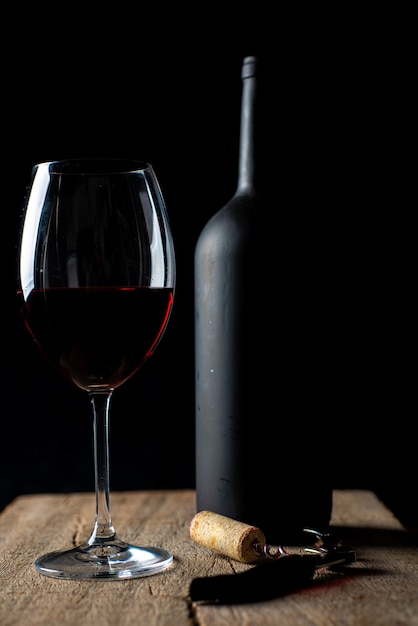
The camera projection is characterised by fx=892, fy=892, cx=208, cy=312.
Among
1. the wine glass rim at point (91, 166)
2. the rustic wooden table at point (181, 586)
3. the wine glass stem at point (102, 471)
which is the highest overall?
the wine glass rim at point (91, 166)

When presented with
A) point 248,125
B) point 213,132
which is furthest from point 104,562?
point 213,132

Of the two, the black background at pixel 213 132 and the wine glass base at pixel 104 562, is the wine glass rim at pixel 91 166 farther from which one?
the black background at pixel 213 132

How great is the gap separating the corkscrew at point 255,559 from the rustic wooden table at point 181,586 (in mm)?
13

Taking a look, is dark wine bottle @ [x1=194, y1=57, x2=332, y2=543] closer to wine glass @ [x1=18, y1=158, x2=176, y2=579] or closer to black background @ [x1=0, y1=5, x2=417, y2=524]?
wine glass @ [x1=18, y1=158, x2=176, y2=579]

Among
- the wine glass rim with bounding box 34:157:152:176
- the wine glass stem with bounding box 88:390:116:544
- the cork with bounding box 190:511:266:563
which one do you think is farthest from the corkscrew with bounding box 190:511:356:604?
the wine glass rim with bounding box 34:157:152:176

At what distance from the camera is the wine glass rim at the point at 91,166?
0.99 metres

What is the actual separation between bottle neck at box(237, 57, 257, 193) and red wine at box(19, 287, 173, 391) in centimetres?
25

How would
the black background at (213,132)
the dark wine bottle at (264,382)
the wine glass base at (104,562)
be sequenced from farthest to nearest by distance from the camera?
the black background at (213,132) → the dark wine bottle at (264,382) → the wine glass base at (104,562)

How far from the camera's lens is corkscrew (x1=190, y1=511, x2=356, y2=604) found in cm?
88

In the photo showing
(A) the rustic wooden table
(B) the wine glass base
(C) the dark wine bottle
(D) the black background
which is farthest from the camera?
(D) the black background

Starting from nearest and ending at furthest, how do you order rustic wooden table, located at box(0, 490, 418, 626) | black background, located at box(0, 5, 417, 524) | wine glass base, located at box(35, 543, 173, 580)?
rustic wooden table, located at box(0, 490, 418, 626) → wine glass base, located at box(35, 543, 173, 580) → black background, located at box(0, 5, 417, 524)

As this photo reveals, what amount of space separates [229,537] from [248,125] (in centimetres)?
53

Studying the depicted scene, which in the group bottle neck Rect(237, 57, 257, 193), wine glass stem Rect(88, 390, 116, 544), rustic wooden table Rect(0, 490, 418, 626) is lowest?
rustic wooden table Rect(0, 490, 418, 626)

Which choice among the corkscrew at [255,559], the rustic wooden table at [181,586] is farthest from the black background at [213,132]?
the corkscrew at [255,559]
